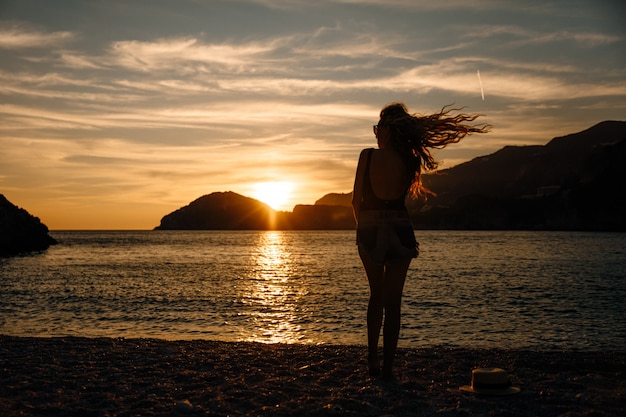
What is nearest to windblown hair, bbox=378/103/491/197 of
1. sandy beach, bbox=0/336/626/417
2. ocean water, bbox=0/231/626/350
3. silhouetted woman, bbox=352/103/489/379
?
silhouetted woman, bbox=352/103/489/379

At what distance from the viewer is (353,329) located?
15.3 metres

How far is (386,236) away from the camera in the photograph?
6562mm

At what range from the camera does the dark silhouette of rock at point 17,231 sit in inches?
3287

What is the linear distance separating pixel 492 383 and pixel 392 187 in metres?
2.52

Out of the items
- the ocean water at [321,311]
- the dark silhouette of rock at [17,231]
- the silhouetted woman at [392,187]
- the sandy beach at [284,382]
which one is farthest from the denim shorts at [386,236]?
the dark silhouette of rock at [17,231]

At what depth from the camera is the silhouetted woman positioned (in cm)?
660

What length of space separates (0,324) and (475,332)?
1361 centimetres

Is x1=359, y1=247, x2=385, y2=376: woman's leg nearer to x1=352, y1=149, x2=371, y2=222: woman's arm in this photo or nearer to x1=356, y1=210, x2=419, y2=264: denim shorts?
x1=356, y1=210, x2=419, y2=264: denim shorts

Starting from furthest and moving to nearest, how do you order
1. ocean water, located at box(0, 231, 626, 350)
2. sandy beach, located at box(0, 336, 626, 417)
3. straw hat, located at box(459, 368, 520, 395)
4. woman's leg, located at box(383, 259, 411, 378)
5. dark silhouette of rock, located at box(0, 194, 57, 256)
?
dark silhouette of rock, located at box(0, 194, 57, 256), ocean water, located at box(0, 231, 626, 350), woman's leg, located at box(383, 259, 411, 378), straw hat, located at box(459, 368, 520, 395), sandy beach, located at box(0, 336, 626, 417)

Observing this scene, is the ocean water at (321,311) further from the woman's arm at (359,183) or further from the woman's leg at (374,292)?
the woman's arm at (359,183)

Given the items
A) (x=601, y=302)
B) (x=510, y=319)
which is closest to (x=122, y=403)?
(x=510, y=319)

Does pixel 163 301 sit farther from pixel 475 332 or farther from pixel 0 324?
pixel 475 332

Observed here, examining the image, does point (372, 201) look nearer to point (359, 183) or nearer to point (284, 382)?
point (359, 183)

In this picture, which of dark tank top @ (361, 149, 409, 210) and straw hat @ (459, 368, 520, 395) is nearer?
straw hat @ (459, 368, 520, 395)
